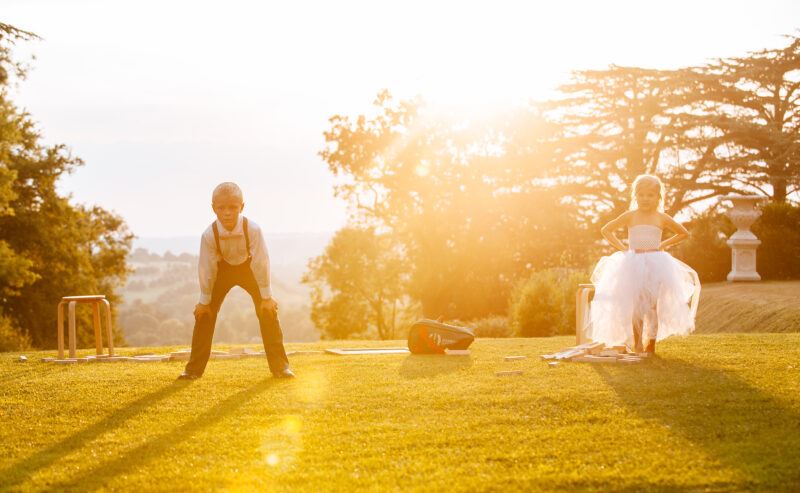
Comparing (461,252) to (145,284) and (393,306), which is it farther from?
(145,284)

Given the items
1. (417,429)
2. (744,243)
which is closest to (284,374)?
(417,429)

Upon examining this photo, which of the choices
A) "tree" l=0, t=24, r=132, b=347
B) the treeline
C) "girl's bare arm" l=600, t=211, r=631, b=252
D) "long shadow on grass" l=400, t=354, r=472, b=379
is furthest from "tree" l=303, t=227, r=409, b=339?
"girl's bare arm" l=600, t=211, r=631, b=252

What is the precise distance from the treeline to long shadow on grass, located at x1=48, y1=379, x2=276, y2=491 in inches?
1330

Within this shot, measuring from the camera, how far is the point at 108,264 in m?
51.1

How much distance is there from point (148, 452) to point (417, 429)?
6.27ft

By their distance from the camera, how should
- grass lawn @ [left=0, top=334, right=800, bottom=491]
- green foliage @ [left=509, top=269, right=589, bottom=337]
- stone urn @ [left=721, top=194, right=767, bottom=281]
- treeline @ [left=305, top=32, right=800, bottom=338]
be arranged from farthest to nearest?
treeline @ [left=305, top=32, right=800, bottom=338] < stone urn @ [left=721, top=194, right=767, bottom=281] < green foliage @ [left=509, top=269, right=589, bottom=337] < grass lawn @ [left=0, top=334, right=800, bottom=491]

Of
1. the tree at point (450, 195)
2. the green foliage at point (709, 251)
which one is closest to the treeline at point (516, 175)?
the tree at point (450, 195)

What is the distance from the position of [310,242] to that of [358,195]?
177 ft

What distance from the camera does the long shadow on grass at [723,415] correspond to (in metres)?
5.28

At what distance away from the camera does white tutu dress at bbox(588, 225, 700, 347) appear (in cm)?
1029

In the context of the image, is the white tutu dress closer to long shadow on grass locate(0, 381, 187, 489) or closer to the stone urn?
long shadow on grass locate(0, 381, 187, 489)

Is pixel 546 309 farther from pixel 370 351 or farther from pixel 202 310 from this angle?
pixel 202 310

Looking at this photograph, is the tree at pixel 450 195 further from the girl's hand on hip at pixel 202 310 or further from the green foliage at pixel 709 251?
the girl's hand on hip at pixel 202 310

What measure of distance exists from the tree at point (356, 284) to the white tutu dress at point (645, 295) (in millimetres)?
35551
